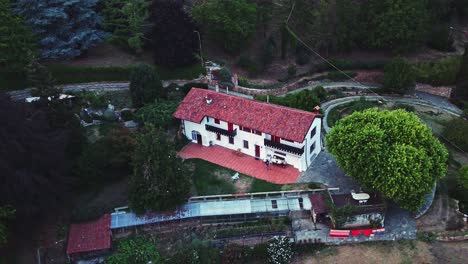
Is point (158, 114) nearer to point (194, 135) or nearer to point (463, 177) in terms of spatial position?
point (194, 135)

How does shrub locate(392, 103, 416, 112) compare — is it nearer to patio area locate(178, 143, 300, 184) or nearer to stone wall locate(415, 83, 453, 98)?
stone wall locate(415, 83, 453, 98)

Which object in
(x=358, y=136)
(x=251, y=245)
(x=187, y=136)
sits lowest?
(x=251, y=245)

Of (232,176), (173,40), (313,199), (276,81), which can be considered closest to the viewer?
(313,199)

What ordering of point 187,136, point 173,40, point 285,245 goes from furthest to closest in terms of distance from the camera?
point 173,40 < point 187,136 < point 285,245

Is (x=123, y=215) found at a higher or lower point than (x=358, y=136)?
lower

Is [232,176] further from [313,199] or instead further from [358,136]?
[358,136]

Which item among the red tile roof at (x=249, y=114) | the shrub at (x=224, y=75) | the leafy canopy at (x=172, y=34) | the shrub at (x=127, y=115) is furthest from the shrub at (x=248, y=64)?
the shrub at (x=127, y=115)

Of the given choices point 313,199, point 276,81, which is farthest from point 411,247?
point 276,81

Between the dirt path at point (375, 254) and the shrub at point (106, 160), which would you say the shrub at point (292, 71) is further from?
the dirt path at point (375, 254)
